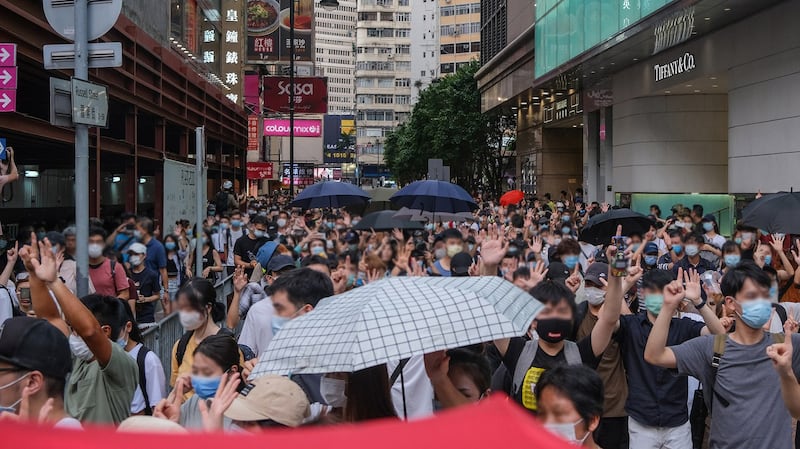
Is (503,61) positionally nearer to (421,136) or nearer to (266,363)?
(421,136)

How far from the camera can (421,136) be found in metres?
63.3

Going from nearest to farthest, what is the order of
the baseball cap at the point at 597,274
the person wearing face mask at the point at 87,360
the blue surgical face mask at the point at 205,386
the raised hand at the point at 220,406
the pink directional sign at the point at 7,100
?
the raised hand at the point at 220,406
the blue surgical face mask at the point at 205,386
the person wearing face mask at the point at 87,360
the baseball cap at the point at 597,274
the pink directional sign at the point at 7,100

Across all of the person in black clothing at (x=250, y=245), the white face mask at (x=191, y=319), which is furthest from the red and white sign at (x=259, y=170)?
the white face mask at (x=191, y=319)

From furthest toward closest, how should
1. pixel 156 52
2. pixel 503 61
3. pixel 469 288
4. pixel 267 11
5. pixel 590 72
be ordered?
1. pixel 267 11
2. pixel 503 61
3. pixel 590 72
4. pixel 156 52
5. pixel 469 288

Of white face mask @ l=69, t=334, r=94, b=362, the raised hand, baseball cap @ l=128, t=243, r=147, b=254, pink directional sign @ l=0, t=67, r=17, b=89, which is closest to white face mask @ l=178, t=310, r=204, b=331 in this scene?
white face mask @ l=69, t=334, r=94, b=362

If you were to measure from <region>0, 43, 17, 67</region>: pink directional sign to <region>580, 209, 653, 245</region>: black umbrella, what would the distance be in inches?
328

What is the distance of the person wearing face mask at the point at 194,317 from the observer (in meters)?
5.52

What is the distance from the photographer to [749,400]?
4547 millimetres

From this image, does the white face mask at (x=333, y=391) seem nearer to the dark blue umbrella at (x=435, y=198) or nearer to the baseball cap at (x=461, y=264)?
the baseball cap at (x=461, y=264)

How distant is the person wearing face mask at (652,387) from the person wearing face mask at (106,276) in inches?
209

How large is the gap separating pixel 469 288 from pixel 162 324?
4738mm

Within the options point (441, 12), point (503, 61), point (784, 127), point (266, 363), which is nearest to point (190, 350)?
point (266, 363)

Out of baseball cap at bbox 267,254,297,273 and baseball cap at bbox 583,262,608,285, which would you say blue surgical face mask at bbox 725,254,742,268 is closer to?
baseball cap at bbox 583,262,608,285

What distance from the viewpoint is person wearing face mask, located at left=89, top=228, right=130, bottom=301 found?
8648 millimetres
